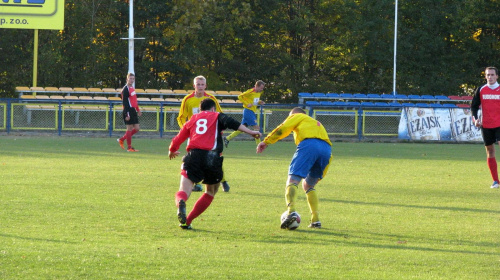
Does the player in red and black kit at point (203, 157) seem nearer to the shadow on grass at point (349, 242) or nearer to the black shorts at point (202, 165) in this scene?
the black shorts at point (202, 165)

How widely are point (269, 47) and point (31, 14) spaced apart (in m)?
13.7

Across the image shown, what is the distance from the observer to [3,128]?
89.6 ft

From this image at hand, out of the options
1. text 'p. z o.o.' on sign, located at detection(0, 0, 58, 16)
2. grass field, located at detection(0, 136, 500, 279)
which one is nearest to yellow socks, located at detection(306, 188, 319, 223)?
Result: grass field, located at detection(0, 136, 500, 279)

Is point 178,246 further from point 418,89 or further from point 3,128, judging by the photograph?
point 418,89

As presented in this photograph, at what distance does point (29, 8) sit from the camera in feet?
101

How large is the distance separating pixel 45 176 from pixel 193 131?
6048mm

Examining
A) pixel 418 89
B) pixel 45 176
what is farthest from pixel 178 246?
pixel 418 89

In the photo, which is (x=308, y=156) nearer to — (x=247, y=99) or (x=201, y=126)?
(x=201, y=126)

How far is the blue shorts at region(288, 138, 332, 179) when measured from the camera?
8219mm

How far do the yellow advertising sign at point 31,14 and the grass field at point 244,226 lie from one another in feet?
53.0

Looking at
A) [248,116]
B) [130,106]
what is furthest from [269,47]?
[130,106]

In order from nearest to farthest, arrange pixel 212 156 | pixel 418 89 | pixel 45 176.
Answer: pixel 212 156 → pixel 45 176 → pixel 418 89

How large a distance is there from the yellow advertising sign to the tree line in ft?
15.4

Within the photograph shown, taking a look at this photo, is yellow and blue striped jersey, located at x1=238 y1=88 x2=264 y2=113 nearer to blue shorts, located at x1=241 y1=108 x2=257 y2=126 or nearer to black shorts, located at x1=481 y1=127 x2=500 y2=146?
blue shorts, located at x1=241 y1=108 x2=257 y2=126
